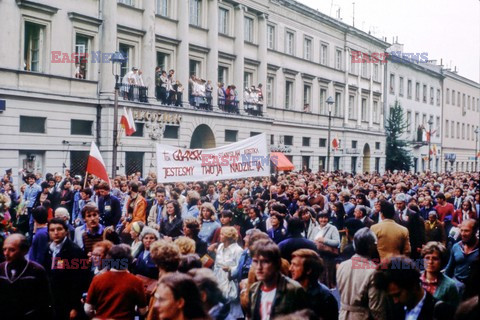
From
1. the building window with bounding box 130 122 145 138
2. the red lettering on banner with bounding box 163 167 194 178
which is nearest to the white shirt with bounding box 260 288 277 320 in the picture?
the red lettering on banner with bounding box 163 167 194 178

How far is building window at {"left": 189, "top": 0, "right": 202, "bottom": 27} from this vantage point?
3148 cm

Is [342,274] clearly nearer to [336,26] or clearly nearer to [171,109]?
[171,109]

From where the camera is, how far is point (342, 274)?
20.1 ft

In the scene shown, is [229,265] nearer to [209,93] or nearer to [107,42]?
[107,42]

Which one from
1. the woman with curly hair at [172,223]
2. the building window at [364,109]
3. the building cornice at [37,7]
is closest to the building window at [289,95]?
the building window at [364,109]

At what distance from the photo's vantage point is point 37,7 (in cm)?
2320

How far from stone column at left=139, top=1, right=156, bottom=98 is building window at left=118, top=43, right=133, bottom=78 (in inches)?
23.8

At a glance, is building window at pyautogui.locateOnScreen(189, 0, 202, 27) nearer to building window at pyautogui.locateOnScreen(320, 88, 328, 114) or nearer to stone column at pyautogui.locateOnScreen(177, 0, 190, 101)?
stone column at pyautogui.locateOnScreen(177, 0, 190, 101)

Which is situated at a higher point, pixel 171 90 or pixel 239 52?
pixel 239 52

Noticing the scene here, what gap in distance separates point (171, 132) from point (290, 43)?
A: 14.4 meters

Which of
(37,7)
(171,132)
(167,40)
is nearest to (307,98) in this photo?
(167,40)

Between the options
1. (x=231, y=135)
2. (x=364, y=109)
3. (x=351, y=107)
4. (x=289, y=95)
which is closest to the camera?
(x=231, y=135)

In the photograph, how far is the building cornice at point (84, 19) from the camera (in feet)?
80.7

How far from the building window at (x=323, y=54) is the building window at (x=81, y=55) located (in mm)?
21888
